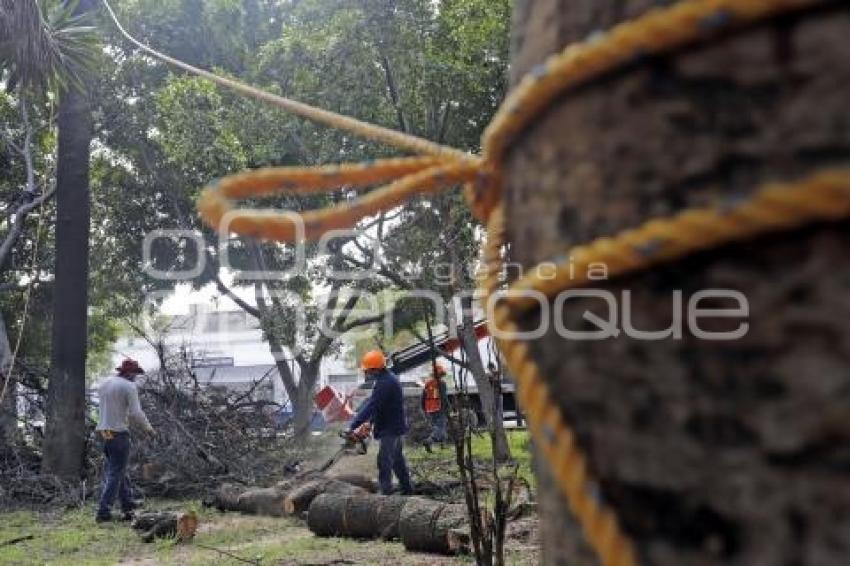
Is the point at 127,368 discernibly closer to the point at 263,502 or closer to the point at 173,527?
the point at 263,502

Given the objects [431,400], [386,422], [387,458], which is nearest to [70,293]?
[386,422]

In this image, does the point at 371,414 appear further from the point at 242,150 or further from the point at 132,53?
the point at 132,53

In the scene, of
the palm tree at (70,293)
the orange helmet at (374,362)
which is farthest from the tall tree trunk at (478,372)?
the palm tree at (70,293)

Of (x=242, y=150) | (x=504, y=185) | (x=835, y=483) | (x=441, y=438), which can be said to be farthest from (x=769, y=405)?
(x=441, y=438)

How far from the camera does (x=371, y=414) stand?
9078 millimetres

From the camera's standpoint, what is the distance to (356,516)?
7.34 meters

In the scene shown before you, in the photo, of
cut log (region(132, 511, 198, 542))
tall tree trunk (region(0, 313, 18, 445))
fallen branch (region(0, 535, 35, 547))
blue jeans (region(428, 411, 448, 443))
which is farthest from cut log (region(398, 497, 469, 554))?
blue jeans (region(428, 411, 448, 443))

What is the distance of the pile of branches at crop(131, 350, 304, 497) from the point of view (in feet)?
35.1

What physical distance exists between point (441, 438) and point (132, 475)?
584cm

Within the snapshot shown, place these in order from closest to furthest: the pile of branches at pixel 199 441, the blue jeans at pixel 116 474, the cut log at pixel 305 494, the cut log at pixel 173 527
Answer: the cut log at pixel 173 527 → the cut log at pixel 305 494 → the blue jeans at pixel 116 474 → the pile of branches at pixel 199 441

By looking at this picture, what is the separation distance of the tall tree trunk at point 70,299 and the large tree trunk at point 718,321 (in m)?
11.0

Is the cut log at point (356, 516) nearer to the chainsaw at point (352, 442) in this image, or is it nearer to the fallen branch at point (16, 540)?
the chainsaw at point (352, 442)

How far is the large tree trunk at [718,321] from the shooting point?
0.54 meters

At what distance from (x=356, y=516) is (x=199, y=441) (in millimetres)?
4428
